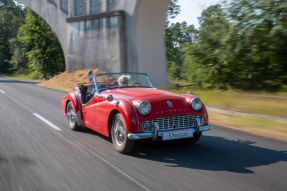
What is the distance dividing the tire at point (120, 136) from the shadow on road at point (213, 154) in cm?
18

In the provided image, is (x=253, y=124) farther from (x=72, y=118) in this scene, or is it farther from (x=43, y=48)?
(x=43, y=48)

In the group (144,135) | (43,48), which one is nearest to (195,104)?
(144,135)

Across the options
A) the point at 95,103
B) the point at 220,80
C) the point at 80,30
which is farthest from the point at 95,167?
the point at 80,30

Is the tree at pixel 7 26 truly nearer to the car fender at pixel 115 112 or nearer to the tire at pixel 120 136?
the car fender at pixel 115 112

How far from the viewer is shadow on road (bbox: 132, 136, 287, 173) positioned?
19.2 ft

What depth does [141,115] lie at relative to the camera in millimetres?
6352

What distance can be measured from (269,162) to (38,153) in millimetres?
3594

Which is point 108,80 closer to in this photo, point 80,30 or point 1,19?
point 80,30

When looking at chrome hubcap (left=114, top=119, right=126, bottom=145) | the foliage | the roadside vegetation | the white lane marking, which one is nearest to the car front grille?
chrome hubcap (left=114, top=119, right=126, bottom=145)

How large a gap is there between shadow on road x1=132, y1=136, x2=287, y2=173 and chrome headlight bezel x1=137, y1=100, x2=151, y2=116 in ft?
2.32

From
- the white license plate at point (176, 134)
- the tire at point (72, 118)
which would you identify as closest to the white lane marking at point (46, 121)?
the tire at point (72, 118)

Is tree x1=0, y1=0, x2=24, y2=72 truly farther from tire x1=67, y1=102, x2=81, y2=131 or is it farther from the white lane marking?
tire x1=67, y1=102, x2=81, y2=131

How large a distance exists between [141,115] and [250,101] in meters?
8.26

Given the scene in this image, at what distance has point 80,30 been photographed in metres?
27.7
